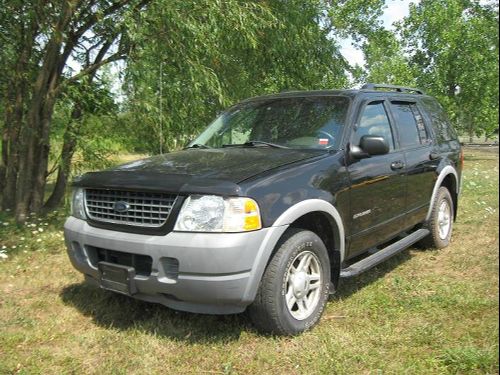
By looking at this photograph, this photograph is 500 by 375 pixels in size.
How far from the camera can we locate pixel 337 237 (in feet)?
13.3

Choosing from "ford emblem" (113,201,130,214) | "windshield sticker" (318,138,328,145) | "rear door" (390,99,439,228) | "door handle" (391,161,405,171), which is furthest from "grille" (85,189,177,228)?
"rear door" (390,99,439,228)

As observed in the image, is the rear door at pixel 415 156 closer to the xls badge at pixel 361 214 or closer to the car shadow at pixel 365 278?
the car shadow at pixel 365 278

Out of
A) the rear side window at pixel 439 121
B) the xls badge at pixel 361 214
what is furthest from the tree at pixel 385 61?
the xls badge at pixel 361 214

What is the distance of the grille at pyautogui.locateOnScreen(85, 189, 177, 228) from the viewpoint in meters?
3.49

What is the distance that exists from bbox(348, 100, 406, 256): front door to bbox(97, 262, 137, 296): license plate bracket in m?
1.82

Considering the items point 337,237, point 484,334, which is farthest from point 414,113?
point 484,334

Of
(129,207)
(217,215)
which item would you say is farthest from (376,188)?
(129,207)

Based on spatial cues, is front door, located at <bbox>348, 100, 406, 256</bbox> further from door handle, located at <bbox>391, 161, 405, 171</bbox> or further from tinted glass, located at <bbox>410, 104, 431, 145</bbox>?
tinted glass, located at <bbox>410, 104, 431, 145</bbox>

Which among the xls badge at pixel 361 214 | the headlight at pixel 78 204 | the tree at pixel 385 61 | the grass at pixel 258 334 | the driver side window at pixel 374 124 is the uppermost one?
the tree at pixel 385 61

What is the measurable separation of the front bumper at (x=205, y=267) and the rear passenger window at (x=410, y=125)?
2.45m

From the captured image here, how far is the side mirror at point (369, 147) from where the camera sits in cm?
417

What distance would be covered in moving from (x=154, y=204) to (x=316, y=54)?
8.63 meters

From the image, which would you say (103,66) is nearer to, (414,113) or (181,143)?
(181,143)

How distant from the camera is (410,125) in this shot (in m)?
5.56
